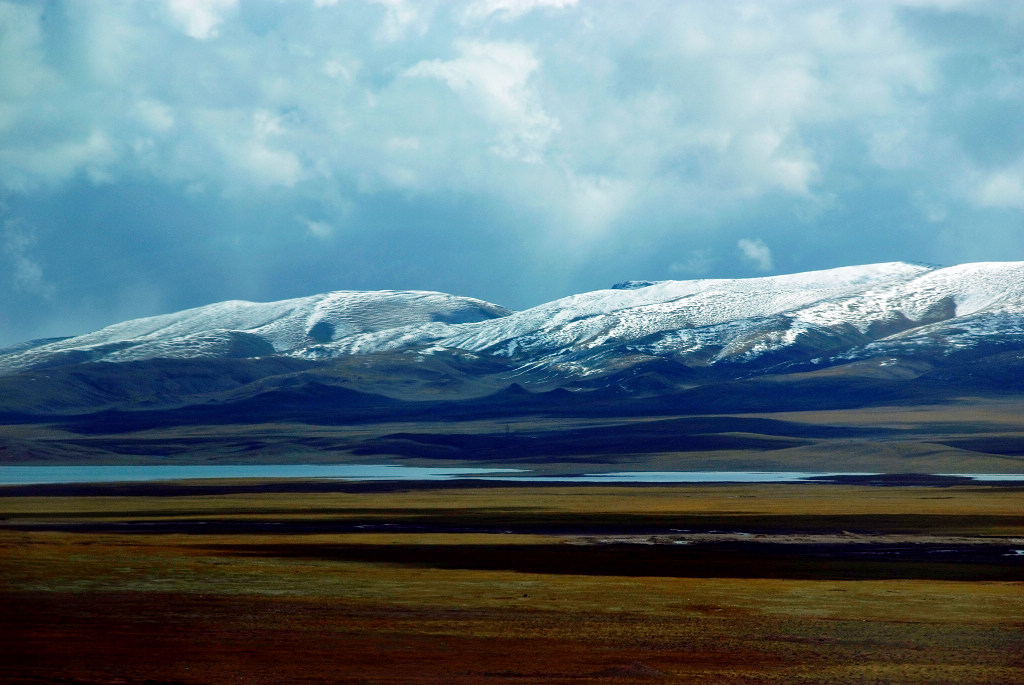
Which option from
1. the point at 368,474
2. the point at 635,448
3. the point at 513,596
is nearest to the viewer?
the point at 513,596

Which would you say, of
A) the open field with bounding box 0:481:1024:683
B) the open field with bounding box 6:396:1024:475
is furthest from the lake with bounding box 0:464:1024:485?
the open field with bounding box 0:481:1024:683

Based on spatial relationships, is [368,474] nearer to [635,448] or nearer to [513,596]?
[635,448]

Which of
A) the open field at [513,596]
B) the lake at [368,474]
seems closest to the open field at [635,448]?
the lake at [368,474]

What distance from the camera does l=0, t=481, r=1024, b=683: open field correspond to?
31.3m

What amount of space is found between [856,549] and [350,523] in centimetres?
2520

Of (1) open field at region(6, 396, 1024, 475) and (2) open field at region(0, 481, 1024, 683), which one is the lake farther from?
(2) open field at region(0, 481, 1024, 683)

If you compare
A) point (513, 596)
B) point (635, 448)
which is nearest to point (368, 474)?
point (635, 448)

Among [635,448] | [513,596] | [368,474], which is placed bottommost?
[513,596]

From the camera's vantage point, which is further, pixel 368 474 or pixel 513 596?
pixel 368 474

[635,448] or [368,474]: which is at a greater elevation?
[635,448]

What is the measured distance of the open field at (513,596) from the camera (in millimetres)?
31312

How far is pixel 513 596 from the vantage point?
42.5m

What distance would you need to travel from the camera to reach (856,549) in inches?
2272

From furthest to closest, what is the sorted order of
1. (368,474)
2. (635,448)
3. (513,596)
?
(635,448) < (368,474) < (513,596)
